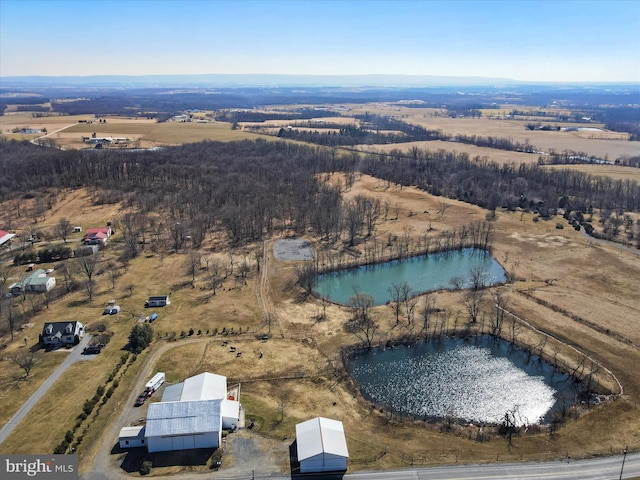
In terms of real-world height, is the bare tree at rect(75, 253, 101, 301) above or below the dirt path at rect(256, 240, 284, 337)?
above

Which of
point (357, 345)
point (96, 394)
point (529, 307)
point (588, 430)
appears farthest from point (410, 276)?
point (96, 394)

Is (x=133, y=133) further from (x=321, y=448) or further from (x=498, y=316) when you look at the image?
(x=321, y=448)

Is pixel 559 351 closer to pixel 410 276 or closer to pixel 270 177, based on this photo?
pixel 410 276

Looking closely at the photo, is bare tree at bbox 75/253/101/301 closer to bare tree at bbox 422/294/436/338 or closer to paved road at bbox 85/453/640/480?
paved road at bbox 85/453/640/480

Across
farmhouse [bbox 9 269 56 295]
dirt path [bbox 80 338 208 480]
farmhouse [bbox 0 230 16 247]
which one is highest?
farmhouse [bbox 0 230 16 247]

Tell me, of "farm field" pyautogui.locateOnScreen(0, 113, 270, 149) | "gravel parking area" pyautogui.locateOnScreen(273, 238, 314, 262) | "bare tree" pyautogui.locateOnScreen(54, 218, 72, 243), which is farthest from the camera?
"farm field" pyautogui.locateOnScreen(0, 113, 270, 149)

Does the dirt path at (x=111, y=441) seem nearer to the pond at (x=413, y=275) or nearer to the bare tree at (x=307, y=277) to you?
the bare tree at (x=307, y=277)

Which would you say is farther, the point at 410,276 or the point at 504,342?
the point at 410,276
